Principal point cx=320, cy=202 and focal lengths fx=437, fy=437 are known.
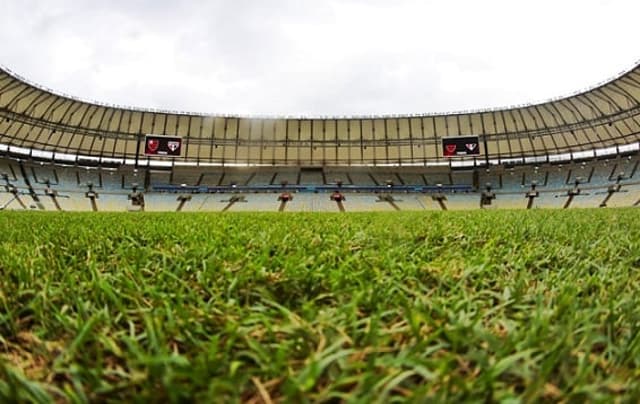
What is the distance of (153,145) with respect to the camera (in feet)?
148

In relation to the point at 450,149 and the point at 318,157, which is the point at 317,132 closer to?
the point at 318,157

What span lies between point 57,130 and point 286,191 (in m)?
24.9

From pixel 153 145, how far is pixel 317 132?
754 inches

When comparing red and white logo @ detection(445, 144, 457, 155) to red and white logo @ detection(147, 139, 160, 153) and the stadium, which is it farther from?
the stadium

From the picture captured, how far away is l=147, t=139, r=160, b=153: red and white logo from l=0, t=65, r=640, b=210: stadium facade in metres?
0.11

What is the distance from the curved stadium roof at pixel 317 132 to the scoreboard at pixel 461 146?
5.02 metres

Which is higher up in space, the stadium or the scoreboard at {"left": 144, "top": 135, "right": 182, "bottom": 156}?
the scoreboard at {"left": 144, "top": 135, "right": 182, "bottom": 156}

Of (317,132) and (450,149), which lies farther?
(317,132)

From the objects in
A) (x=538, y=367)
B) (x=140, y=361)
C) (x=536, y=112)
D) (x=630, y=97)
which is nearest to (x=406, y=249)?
(x=538, y=367)

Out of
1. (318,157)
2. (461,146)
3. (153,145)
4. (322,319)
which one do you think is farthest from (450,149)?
(322,319)

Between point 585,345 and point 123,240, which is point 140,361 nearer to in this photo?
point 585,345

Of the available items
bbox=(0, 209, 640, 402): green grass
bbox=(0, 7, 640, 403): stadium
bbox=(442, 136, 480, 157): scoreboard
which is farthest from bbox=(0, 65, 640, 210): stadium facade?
bbox=(0, 209, 640, 402): green grass

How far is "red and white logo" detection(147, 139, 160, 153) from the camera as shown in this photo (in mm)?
44812

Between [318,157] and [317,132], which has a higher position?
[317,132]
